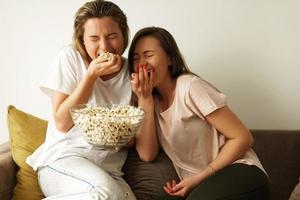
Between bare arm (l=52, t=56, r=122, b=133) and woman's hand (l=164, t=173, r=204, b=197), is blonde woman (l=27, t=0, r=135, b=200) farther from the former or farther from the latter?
woman's hand (l=164, t=173, r=204, b=197)

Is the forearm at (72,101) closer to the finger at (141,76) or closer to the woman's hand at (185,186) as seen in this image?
the finger at (141,76)

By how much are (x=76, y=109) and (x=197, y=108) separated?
47 centimetres

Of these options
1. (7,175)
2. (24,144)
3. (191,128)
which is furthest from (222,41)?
(7,175)

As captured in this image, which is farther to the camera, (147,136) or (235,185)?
(147,136)

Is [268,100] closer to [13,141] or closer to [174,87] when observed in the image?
[174,87]

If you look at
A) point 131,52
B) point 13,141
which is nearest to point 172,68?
point 131,52

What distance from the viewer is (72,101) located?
1.37m

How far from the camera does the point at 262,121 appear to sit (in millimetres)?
1958

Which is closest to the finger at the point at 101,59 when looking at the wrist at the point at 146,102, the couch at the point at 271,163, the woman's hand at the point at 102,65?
the woman's hand at the point at 102,65

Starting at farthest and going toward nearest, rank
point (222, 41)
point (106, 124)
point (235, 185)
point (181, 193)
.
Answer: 1. point (222, 41)
2. point (181, 193)
3. point (235, 185)
4. point (106, 124)

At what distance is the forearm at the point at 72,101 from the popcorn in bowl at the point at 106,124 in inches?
3.0

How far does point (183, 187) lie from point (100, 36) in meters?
0.64

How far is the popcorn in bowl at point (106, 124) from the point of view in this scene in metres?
1.22

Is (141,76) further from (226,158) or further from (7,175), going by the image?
(7,175)
